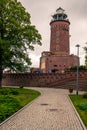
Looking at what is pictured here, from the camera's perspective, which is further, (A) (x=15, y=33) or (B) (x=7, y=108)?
(A) (x=15, y=33)

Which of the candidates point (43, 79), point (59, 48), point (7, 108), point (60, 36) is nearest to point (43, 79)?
point (43, 79)

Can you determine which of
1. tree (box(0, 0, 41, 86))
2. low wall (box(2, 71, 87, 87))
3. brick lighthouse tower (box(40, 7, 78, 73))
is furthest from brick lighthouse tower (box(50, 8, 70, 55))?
tree (box(0, 0, 41, 86))

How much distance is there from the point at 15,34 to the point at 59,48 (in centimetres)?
4402

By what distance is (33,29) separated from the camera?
39.5 meters

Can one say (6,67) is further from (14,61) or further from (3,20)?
(3,20)

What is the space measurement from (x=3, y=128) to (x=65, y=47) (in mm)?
71440

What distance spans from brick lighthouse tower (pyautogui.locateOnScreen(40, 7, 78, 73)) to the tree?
4150 cm

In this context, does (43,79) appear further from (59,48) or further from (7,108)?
(7,108)

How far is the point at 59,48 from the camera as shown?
264ft

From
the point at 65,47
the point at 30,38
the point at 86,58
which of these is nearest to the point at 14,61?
the point at 30,38

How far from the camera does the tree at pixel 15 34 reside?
122 ft

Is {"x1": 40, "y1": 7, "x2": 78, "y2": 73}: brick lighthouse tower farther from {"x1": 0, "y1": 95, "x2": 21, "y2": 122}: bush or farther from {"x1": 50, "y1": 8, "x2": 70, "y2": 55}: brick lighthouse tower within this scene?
{"x1": 0, "y1": 95, "x2": 21, "y2": 122}: bush

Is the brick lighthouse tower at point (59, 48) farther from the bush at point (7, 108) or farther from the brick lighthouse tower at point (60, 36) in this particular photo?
the bush at point (7, 108)

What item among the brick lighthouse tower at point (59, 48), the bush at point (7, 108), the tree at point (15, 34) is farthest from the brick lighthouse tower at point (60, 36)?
the bush at point (7, 108)
